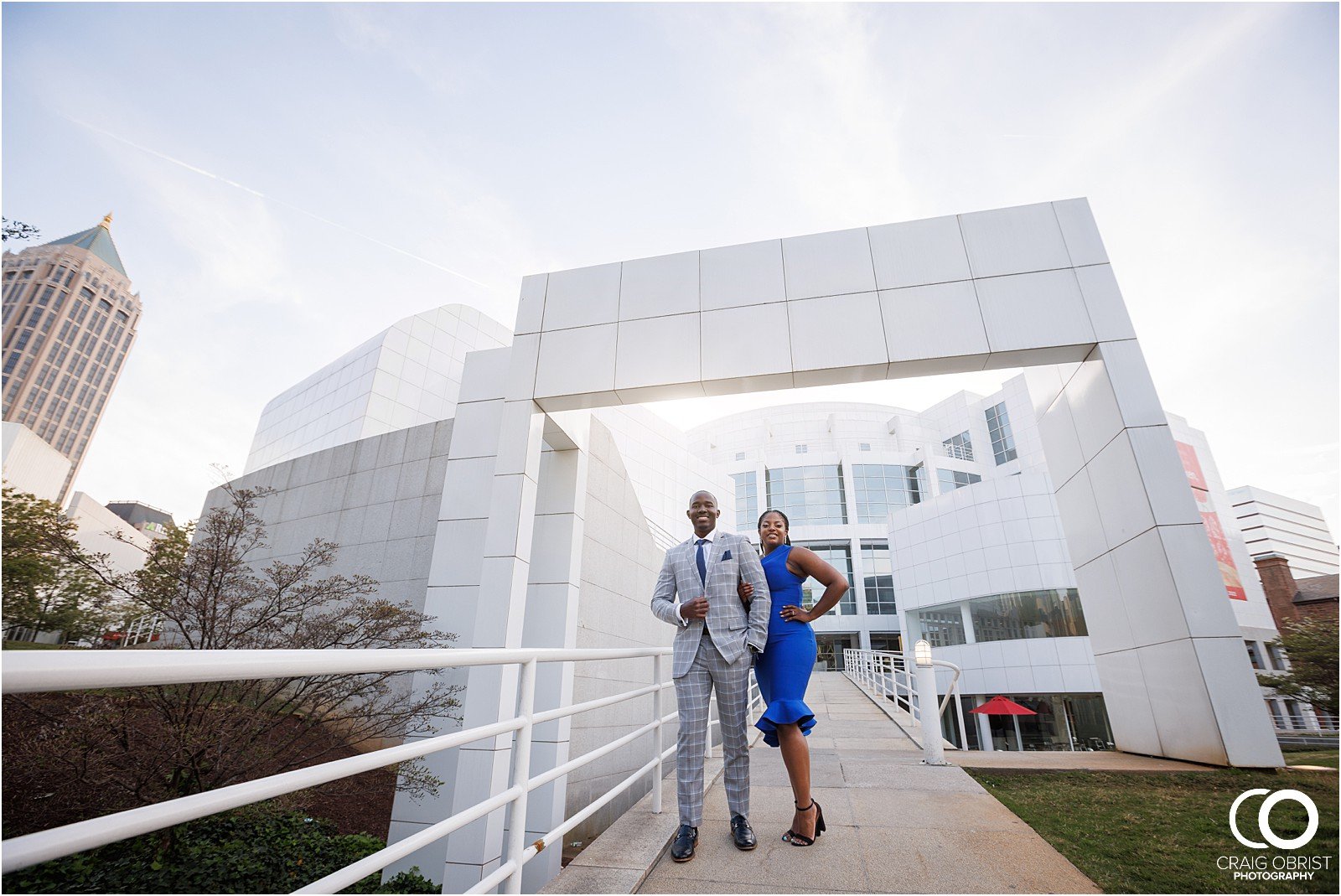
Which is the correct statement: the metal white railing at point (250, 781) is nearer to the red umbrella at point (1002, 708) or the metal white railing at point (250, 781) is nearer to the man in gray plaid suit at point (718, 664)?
the man in gray plaid suit at point (718, 664)

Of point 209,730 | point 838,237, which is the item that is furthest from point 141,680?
point 838,237

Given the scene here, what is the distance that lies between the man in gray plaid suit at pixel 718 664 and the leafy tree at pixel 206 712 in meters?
2.90

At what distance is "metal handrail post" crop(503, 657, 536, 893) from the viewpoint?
2238 mm

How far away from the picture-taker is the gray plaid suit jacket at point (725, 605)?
3.08 metres

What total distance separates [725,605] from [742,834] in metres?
1.23

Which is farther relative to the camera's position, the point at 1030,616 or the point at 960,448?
the point at 960,448

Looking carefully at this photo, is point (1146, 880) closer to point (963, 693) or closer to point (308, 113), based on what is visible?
point (308, 113)

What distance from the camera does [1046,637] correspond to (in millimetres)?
24578

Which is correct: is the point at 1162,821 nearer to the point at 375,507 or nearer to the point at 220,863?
the point at 220,863

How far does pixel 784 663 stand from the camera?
3.13m

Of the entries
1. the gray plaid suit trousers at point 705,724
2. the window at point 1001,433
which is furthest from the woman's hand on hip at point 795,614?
the window at point 1001,433

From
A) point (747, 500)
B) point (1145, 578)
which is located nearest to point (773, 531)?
point (1145, 578)

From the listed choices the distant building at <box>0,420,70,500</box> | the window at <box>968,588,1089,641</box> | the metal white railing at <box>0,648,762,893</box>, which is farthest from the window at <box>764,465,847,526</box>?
the distant building at <box>0,420,70,500</box>

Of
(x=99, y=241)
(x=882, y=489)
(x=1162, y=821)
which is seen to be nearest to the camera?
(x=1162, y=821)
